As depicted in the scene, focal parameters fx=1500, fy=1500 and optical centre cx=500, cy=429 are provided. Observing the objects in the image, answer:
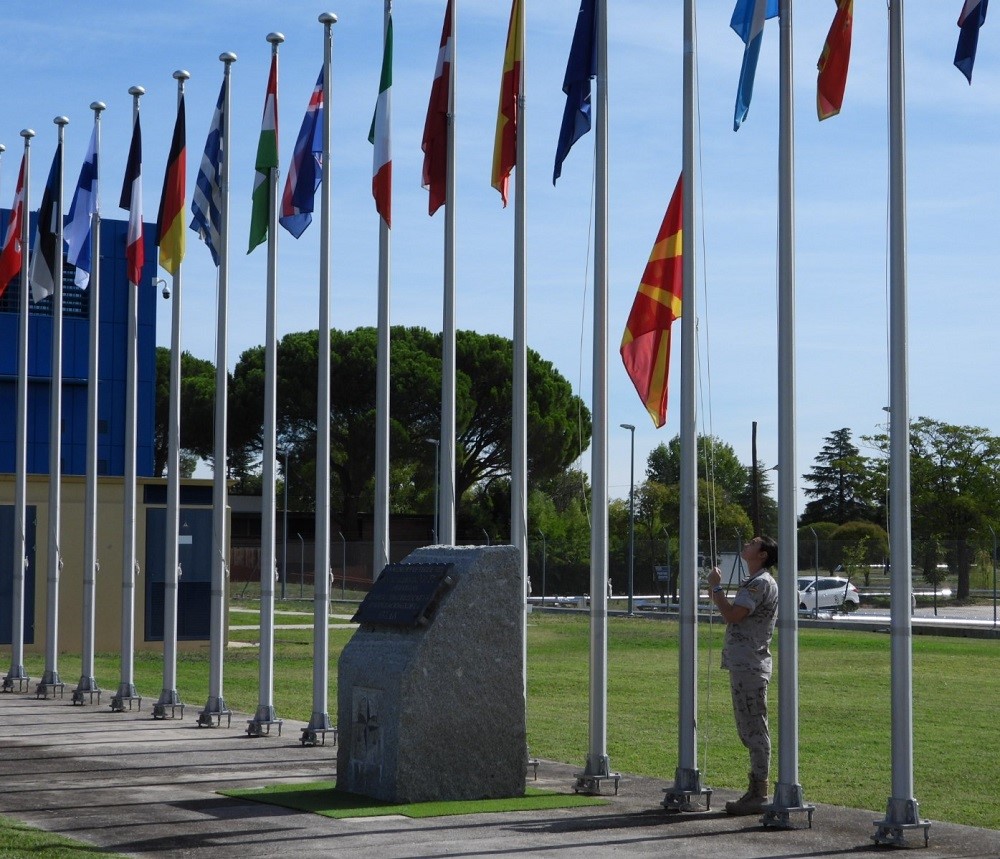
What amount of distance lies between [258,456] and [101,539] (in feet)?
135

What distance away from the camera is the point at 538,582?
2486 inches

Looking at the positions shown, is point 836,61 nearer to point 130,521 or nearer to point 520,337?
point 520,337

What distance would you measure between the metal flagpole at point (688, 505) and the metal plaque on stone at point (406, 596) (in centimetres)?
188

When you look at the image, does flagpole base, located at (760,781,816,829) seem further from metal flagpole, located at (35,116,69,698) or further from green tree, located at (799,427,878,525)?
green tree, located at (799,427,878,525)

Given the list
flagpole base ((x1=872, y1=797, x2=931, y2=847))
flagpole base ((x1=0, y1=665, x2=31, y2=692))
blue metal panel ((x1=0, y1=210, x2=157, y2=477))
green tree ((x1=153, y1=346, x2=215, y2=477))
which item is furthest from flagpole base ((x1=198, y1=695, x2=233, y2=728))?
green tree ((x1=153, y1=346, x2=215, y2=477))

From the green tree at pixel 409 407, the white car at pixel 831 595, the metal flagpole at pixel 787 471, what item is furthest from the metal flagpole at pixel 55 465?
the green tree at pixel 409 407

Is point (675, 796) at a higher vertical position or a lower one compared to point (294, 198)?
lower

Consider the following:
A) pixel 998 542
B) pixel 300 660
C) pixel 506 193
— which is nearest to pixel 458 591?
pixel 506 193

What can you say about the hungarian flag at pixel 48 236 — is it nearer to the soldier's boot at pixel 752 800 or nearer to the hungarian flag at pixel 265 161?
the hungarian flag at pixel 265 161

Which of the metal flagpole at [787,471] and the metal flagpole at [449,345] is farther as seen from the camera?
the metal flagpole at [449,345]

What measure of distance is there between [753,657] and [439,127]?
21.0 feet

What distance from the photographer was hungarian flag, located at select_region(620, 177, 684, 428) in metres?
12.2

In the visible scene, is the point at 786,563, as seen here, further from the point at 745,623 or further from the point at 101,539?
the point at 101,539

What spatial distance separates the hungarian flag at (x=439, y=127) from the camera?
1464 centimetres
